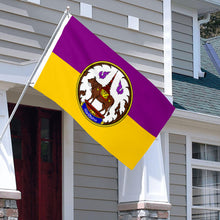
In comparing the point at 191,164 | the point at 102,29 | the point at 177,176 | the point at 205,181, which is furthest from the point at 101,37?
the point at 205,181

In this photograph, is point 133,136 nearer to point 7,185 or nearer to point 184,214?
point 7,185

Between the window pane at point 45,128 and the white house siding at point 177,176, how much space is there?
7.77 ft

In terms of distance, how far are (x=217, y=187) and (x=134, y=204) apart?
2.87 metres

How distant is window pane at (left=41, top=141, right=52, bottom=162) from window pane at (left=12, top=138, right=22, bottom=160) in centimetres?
34

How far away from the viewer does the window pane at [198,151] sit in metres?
11.4

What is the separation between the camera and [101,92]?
25.5 feet

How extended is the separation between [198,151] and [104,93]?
4008 mm

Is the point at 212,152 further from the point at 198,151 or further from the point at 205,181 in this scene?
the point at 205,181

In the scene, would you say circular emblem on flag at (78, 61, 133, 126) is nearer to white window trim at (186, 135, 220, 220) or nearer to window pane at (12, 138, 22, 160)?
window pane at (12, 138, 22, 160)

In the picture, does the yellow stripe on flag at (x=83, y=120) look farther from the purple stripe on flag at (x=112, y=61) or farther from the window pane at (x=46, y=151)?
the window pane at (x=46, y=151)

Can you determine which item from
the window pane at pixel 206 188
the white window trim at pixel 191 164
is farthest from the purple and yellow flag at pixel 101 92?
the window pane at pixel 206 188

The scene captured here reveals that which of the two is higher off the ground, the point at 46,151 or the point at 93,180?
the point at 46,151

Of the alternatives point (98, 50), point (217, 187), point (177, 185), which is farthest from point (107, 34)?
point (217, 187)

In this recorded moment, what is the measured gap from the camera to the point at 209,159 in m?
11.5
